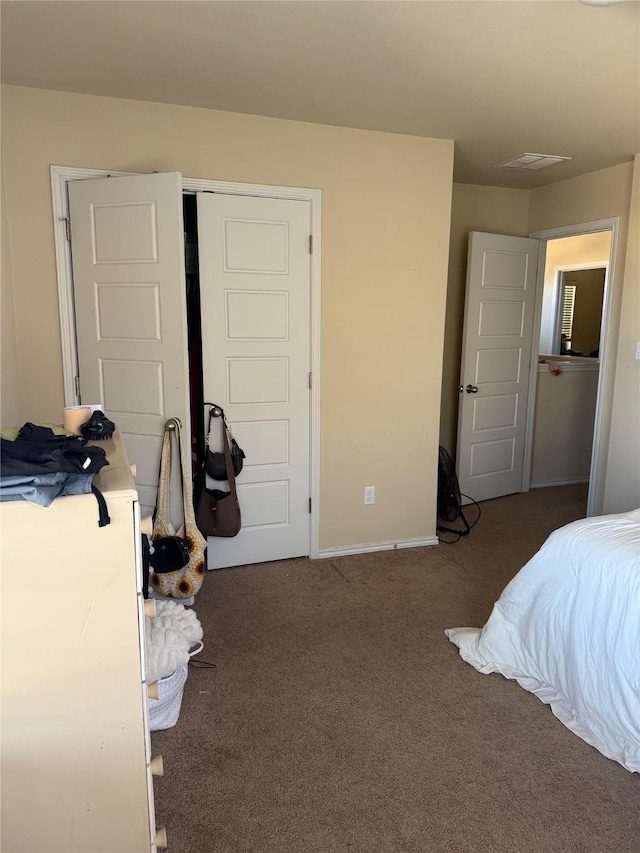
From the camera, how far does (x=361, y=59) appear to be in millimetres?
2367

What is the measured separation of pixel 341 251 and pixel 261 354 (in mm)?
749

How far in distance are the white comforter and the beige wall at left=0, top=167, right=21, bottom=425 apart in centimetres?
234

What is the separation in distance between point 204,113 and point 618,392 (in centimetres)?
304

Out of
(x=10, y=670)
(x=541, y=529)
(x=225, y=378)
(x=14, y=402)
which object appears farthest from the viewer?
(x=541, y=529)

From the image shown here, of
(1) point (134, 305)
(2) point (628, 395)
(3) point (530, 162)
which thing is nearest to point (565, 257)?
(3) point (530, 162)

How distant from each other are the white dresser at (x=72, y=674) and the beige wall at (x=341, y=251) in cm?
200

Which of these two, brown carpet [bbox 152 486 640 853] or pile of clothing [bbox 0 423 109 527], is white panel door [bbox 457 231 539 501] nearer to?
brown carpet [bbox 152 486 640 853]

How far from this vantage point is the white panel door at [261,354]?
3.14 meters

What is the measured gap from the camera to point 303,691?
7.59ft

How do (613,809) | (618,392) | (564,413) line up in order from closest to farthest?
(613,809) < (618,392) < (564,413)

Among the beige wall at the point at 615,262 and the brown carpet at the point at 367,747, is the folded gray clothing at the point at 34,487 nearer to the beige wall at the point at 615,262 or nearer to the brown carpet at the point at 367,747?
the brown carpet at the point at 367,747

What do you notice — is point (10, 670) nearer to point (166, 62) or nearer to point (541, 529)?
point (166, 62)

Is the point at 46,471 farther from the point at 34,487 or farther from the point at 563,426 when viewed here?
the point at 563,426

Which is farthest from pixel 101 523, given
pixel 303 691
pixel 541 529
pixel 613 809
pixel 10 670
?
pixel 541 529
